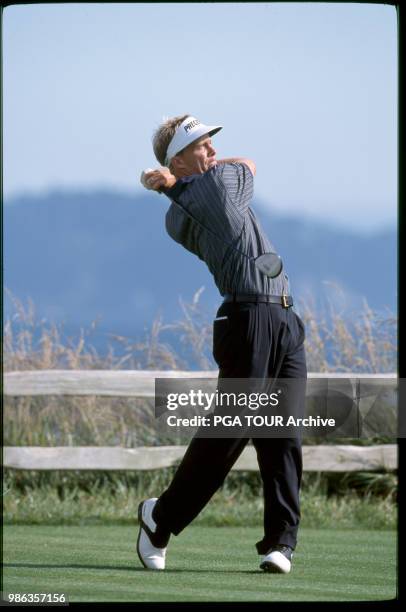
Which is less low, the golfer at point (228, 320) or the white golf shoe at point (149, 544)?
the golfer at point (228, 320)

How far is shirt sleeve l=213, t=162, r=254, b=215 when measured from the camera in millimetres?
3988

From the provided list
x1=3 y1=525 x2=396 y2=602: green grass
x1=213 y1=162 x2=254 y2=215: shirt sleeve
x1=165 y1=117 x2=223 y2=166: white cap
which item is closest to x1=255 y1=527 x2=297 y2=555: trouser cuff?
x1=3 y1=525 x2=396 y2=602: green grass

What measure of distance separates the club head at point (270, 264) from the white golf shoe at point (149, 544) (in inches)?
35.2

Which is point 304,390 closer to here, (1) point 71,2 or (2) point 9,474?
(1) point 71,2

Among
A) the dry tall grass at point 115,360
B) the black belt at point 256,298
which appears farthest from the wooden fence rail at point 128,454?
the black belt at point 256,298

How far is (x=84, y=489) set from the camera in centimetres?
704

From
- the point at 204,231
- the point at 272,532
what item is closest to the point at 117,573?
the point at 272,532

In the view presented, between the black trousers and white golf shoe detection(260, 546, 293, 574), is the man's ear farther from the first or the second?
white golf shoe detection(260, 546, 293, 574)

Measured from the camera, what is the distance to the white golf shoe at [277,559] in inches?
158

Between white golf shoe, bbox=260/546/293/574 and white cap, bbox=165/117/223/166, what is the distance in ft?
4.42

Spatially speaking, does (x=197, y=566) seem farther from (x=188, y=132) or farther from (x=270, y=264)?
(x=188, y=132)

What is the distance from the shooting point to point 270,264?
380cm

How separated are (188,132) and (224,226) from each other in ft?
1.09

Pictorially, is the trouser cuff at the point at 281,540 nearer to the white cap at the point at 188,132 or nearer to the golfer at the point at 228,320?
the golfer at the point at 228,320
